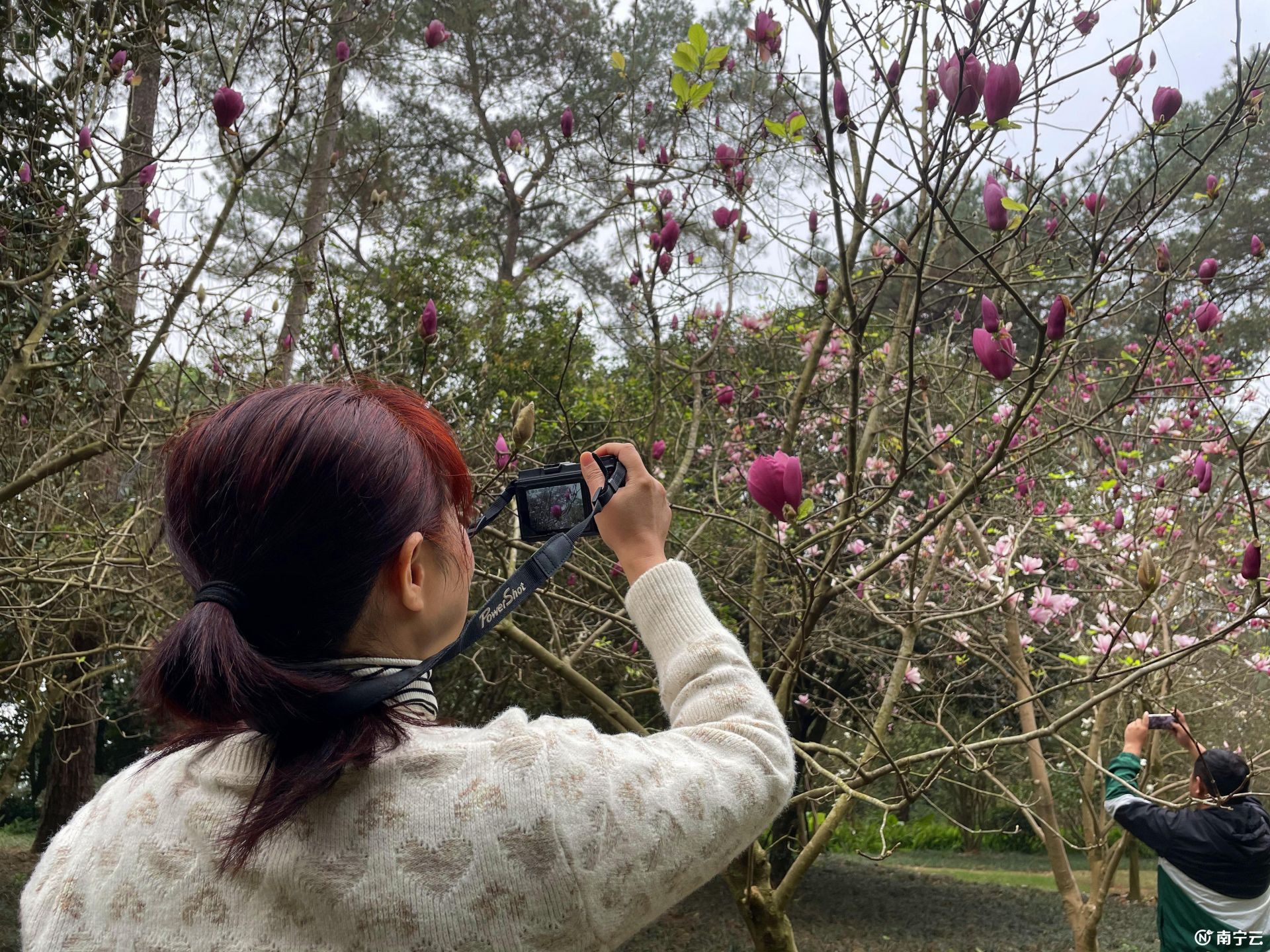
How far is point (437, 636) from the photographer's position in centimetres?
76

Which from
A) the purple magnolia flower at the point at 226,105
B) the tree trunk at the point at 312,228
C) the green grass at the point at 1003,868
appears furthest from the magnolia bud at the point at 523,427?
the green grass at the point at 1003,868

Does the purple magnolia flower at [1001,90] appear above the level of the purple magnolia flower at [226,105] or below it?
below

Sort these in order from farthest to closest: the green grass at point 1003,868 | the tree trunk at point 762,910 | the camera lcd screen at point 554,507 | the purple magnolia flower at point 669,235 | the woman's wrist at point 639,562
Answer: the green grass at point 1003,868 → the purple magnolia flower at point 669,235 → the tree trunk at point 762,910 → the camera lcd screen at point 554,507 → the woman's wrist at point 639,562

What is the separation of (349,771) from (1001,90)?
1196 millimetres

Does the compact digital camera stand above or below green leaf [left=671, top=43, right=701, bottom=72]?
below

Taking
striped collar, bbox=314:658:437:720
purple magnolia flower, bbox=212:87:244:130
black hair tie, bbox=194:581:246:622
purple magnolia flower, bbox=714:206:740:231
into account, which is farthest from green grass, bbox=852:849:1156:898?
black hair tie, bbox=194:581:246:622

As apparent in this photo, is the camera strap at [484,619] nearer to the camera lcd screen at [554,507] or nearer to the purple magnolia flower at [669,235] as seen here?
the camera lcd screen at [554,507]

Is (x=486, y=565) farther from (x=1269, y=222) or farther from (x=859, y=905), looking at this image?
(x=1269, y=222)

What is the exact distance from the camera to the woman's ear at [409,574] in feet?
2.32

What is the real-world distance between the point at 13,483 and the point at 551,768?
8.37 feet

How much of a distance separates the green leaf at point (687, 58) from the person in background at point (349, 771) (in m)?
1.18

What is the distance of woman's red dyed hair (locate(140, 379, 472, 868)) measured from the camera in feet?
2.07

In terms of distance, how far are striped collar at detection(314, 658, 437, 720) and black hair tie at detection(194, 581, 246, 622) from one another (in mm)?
67

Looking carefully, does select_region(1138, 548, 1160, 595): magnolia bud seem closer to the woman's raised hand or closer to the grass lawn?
the woman's raised hand
